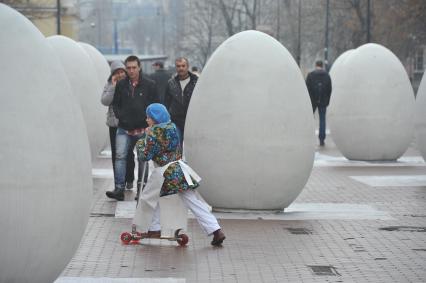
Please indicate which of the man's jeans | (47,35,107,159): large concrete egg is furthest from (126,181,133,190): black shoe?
(47,35,107,159): large concrete egg

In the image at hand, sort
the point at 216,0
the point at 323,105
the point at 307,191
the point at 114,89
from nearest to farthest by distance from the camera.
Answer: the point at 114,89 → the point at 307,191 → the point at 323,105 → the point at 216,0

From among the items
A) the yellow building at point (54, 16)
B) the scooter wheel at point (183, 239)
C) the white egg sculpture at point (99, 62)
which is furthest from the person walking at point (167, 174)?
the yellow building at point (54, 16)

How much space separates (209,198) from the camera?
46.9 ft

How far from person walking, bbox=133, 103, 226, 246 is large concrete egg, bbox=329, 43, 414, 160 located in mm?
10804

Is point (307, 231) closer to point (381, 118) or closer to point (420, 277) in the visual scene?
point (420, 277)

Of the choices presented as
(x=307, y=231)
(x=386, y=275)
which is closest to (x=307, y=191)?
(x=307, y=231)

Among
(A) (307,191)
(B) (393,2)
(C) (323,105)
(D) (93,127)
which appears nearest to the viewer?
(A) (307,191)

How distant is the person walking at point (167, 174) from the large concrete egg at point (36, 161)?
2948 millimetres

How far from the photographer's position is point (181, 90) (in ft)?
54.9

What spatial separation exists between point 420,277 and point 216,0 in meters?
56.8

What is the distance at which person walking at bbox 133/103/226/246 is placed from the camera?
11680mm

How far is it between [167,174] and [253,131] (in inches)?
101

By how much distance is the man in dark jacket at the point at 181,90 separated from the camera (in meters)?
16.7

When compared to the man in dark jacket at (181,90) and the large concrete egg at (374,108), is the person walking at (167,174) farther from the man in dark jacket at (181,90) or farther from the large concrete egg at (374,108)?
the large concrete egg at (374,108)
